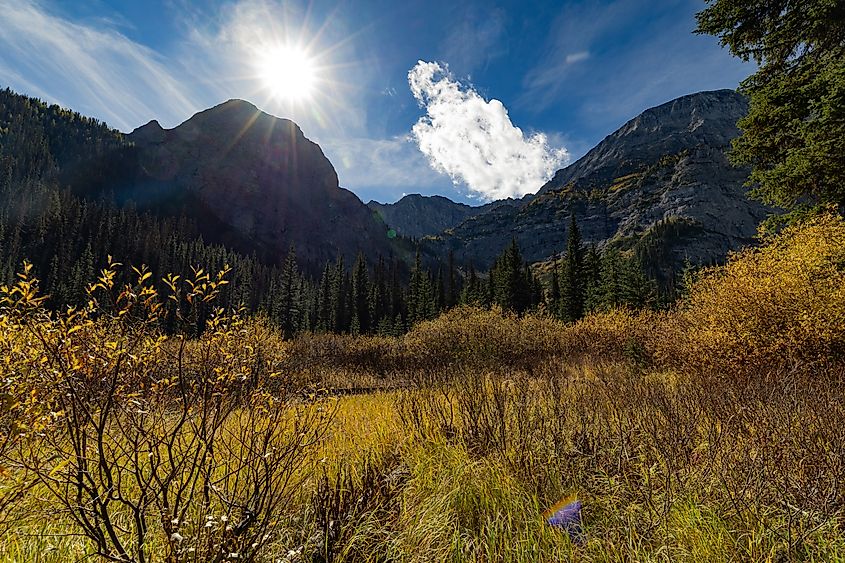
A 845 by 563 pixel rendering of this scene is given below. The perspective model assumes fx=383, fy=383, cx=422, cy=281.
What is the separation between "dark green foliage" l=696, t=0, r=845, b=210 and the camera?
29.0 feet

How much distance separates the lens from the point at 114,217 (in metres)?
84.1

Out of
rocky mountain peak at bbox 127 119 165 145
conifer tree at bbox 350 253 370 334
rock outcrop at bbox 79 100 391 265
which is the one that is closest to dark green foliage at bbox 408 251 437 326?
conifer tree at bbox 350 253 370 334

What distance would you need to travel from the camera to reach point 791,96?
9867 mm

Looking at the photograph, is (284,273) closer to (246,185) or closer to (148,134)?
(246,185)

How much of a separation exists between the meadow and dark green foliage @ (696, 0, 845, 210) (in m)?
5.28

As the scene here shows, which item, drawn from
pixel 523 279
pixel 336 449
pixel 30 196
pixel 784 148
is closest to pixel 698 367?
pixel 784 148

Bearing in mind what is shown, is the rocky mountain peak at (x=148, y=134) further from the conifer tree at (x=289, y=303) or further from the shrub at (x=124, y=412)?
the shrub at (x=124, y=412)

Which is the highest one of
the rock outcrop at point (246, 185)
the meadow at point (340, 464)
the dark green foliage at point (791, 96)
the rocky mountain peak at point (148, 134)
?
the rocky mountain peak at point (148, 134)

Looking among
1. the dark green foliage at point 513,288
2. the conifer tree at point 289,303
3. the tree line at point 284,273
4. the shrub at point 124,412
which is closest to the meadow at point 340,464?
the shrub at point 124,412

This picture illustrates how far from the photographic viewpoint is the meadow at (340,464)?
238 centimetres

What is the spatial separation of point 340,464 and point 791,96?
13637mm

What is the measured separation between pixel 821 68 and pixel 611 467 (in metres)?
11.9

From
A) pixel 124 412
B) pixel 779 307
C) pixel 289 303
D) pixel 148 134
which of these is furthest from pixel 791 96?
pixel 148 134

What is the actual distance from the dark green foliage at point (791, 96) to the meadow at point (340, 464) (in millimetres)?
5281
